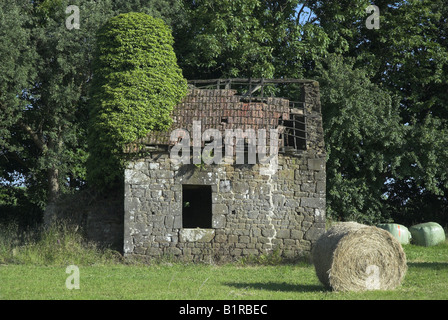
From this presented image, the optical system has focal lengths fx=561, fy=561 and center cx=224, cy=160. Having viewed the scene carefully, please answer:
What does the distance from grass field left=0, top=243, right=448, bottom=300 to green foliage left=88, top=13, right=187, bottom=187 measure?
3.07 m

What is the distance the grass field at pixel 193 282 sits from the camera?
965 cm

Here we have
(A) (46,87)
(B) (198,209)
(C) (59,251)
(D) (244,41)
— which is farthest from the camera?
(D) (244,41)

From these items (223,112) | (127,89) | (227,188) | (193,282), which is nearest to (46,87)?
(127,89)

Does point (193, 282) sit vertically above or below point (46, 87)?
below

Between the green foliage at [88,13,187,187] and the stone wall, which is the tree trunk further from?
the stone wall

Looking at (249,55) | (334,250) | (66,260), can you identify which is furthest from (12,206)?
(334,250)

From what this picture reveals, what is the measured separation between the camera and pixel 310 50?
22406mm

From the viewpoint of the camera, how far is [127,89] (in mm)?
15000

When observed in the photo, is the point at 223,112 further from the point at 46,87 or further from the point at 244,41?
the point at 46,87

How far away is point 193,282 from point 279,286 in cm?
171

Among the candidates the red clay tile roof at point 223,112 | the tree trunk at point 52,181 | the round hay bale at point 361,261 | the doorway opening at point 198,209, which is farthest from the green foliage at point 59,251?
the tree trunk at point 52,181

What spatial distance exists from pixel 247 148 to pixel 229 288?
510 cm

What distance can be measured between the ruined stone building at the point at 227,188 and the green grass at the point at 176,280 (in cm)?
57

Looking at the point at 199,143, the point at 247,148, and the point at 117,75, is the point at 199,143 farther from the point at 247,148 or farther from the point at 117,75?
the point at 117,75
